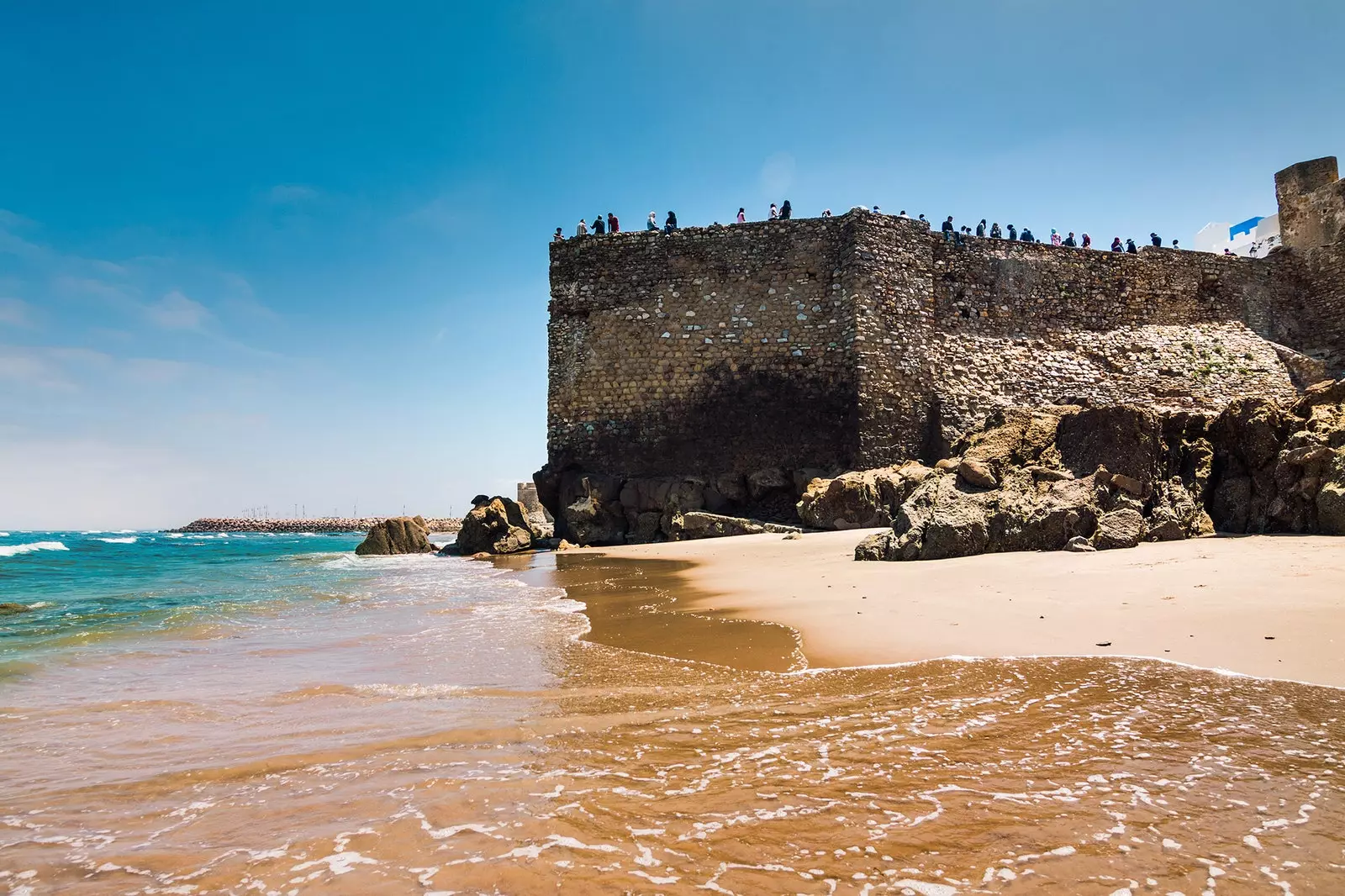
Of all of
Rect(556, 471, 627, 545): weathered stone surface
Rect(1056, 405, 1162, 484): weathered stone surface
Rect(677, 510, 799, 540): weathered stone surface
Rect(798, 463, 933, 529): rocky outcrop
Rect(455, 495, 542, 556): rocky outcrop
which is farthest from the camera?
Rect(455, 495, 542, 556): rocky outcrop

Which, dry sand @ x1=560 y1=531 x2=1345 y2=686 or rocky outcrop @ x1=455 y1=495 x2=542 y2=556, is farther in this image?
rocky outcrop @ x1=455 y1=495 x2=542 y2=556

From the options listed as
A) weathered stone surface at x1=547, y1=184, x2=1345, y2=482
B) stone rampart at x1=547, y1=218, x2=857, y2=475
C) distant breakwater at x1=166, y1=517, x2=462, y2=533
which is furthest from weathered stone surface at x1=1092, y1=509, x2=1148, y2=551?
distant breakwater at x1=166, y1=517, x2=462, y2=533

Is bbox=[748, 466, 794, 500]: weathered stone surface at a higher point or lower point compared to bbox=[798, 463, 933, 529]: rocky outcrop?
higher

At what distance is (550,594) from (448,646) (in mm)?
2972

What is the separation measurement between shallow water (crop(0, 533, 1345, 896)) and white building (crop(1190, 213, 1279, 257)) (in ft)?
88.0

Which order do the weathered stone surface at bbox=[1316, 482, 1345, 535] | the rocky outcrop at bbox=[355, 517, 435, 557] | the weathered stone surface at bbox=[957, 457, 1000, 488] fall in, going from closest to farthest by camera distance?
the weathered stone surface at bbox=[1316, 482, 1345, 535], the weathered stone surface at bbox=[957, 457, 1000, 488], the rocky outcrop at bbox=[355, 517, 435, 557]

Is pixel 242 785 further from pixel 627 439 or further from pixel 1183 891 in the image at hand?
pixel 627 439

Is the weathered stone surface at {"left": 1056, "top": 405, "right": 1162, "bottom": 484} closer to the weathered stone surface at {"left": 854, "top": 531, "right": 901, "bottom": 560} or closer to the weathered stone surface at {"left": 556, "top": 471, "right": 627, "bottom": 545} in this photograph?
the weathered stone surface at {"left": 854, "top": 531, "right": 901, "bottom": 560}

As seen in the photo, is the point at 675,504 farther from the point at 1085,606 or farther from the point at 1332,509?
the point at 1085,606

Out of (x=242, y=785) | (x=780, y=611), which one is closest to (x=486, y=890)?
(x=242, y=785)

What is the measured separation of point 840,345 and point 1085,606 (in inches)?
487

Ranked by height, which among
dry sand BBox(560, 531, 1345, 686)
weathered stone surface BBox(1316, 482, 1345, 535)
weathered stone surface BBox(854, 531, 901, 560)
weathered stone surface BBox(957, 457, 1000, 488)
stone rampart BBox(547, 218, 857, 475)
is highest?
stone rampart BBox(547, 218, 857, 475)

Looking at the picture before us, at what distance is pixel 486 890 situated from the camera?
1811 millimetres

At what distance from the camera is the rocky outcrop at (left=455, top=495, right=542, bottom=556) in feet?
57.3
